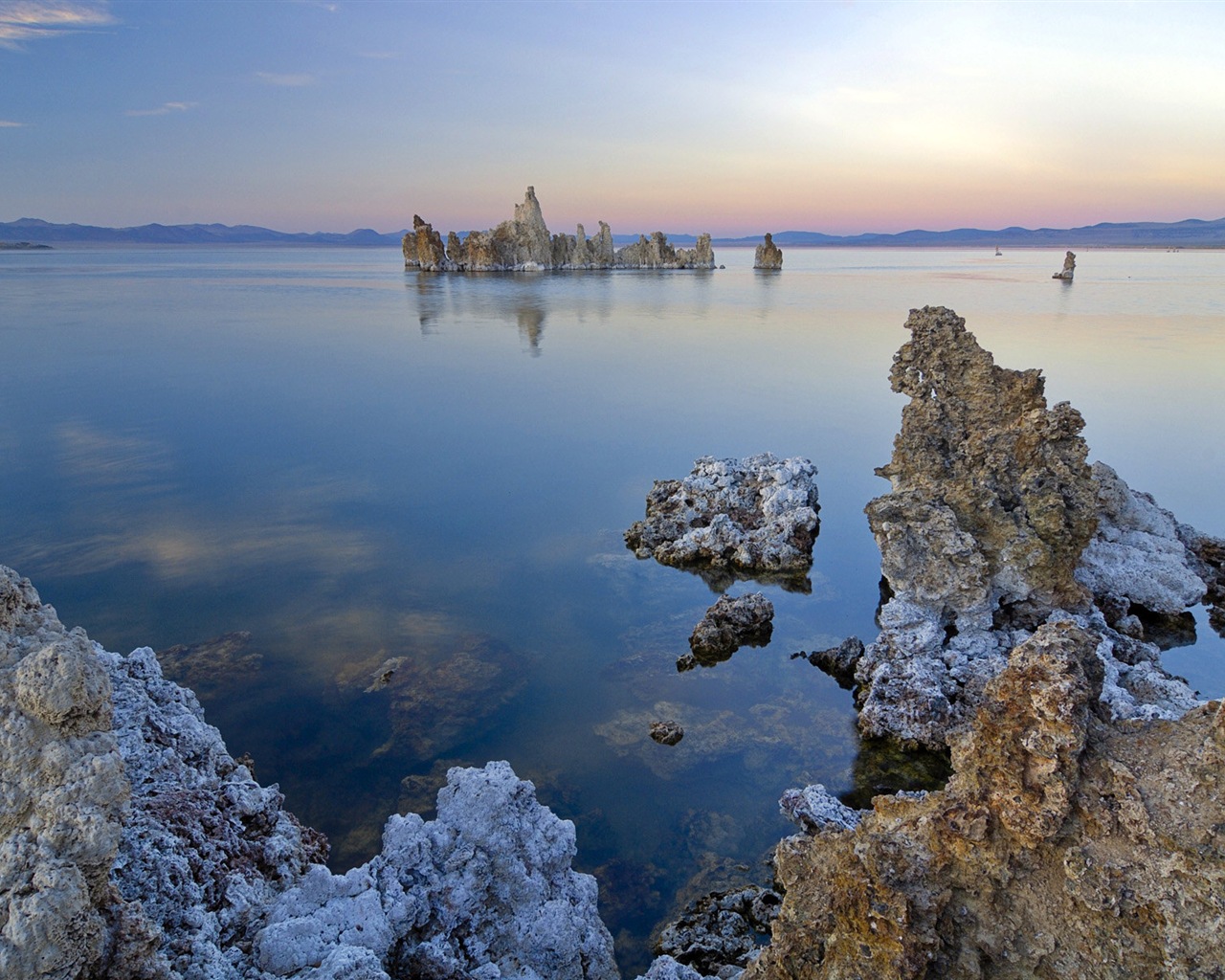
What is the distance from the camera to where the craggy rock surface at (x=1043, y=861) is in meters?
3.01

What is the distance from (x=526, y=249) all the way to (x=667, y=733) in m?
87.5

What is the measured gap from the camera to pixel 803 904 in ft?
11.9

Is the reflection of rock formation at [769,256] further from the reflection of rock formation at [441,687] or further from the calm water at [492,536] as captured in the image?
the reflection of rock formation at [441,687]

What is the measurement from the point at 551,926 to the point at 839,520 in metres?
9.98

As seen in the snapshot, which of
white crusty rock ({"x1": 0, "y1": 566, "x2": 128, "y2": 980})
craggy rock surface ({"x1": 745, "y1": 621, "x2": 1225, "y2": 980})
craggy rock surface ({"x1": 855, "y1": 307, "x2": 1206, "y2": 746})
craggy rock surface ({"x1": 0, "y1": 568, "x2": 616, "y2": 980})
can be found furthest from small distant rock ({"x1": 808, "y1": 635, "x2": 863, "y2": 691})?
white crusty rock ({"x1": 0, "y1": 566, "x2": 128, "y2": 980})

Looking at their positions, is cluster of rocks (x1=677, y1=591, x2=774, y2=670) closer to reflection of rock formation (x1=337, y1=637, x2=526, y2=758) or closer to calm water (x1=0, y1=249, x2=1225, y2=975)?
calm water (x1=0, y1=249, x2=1225, y2=975)

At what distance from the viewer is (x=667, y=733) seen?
742cm

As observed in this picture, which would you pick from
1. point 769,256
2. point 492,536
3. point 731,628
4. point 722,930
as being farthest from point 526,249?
point 722,930

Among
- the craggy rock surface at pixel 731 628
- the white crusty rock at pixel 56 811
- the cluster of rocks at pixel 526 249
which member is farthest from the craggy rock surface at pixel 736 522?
the cluster of rocks at pixel 526 249

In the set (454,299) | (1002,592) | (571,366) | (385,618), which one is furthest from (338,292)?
(1002,592)

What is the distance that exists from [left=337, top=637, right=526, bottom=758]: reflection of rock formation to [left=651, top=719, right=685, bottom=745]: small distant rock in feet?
5.42

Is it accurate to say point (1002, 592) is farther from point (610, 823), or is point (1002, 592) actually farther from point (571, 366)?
point (571, 366)

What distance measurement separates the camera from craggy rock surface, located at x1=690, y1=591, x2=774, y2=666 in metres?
9.02

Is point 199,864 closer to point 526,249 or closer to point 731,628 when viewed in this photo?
point 731,628
